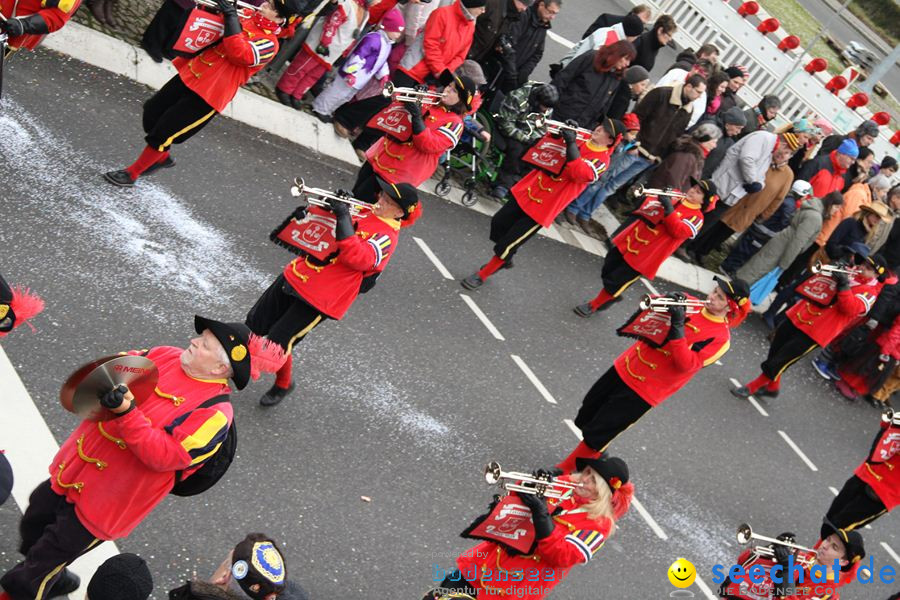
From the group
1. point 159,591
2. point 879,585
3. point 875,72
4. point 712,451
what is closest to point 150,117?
point 159,591

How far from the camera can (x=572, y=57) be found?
11.9m

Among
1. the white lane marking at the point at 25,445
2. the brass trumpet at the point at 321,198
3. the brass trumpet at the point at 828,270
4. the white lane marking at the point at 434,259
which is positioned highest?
the brass trumpet at the point at 828,270

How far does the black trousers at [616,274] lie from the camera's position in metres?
10.0

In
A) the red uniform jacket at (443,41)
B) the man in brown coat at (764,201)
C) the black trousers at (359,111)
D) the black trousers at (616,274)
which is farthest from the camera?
the man in brown coat at (764,201)

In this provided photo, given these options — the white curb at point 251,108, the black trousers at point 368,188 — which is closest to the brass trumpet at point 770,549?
the black trousers at point 368,188

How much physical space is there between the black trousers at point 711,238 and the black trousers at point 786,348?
2.32m

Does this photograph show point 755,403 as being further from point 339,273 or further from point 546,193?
point 339,273

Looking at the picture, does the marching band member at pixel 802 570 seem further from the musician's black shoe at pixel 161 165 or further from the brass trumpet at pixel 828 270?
the musician's black shoe at pixel 161 165

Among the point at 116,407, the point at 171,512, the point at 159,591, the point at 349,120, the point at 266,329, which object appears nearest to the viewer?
the point at 116,407

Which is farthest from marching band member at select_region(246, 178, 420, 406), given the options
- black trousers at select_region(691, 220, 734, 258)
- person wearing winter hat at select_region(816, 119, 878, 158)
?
person wearing winter hat at select_region(816, 119, 878, 158)

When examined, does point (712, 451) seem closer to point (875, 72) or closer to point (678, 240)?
point (678, 240)

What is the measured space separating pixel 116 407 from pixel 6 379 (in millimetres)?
2565

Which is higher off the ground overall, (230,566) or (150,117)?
(230,566)

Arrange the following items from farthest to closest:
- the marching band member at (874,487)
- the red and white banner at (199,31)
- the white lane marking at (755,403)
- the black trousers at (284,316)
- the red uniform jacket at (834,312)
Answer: the white lane marking at (755,403), the red uniform jacket at (834,312), the marching band member at (874,487), the red and white banner at (199,31), the black trousers at (284,316)
